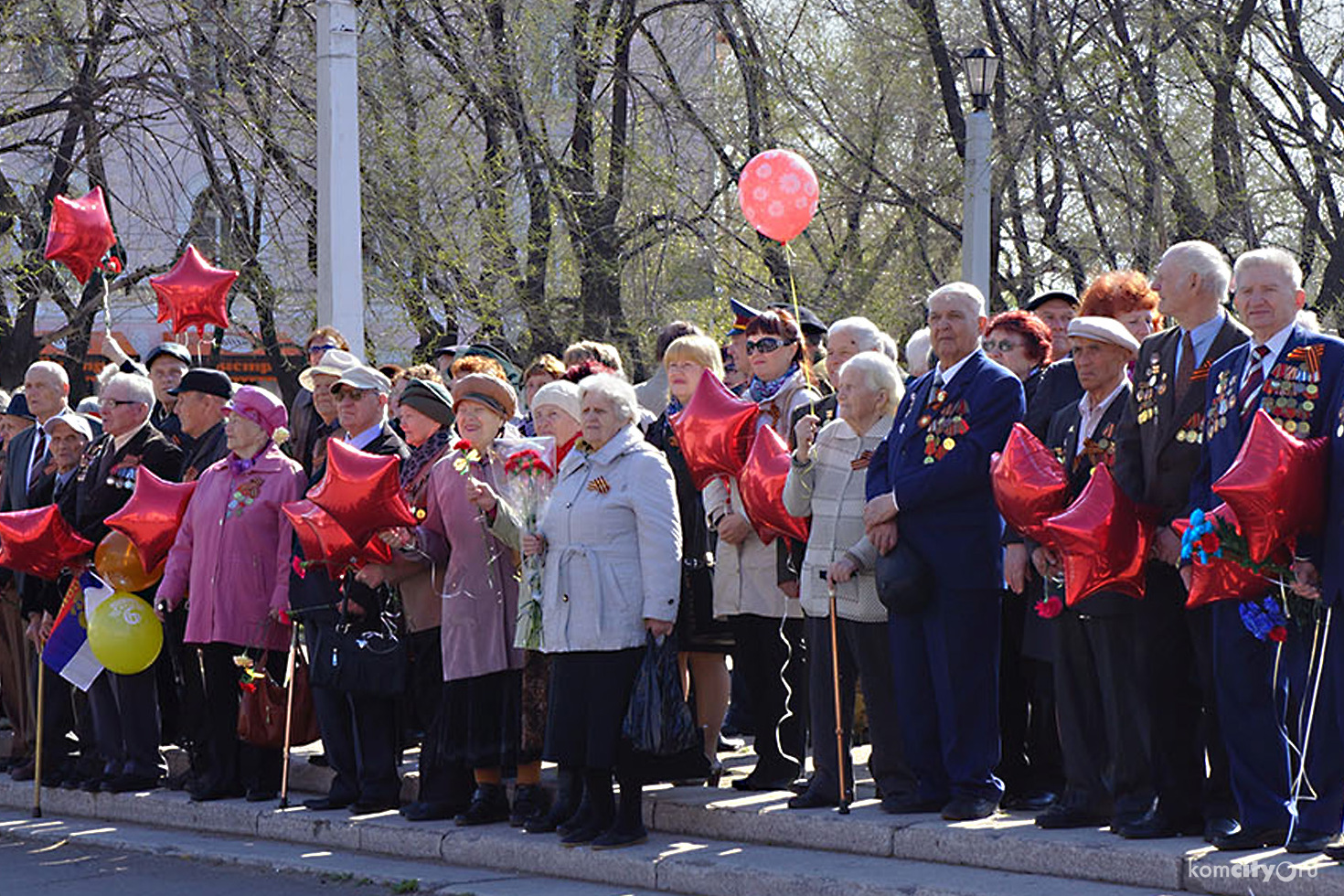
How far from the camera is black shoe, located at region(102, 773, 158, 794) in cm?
975

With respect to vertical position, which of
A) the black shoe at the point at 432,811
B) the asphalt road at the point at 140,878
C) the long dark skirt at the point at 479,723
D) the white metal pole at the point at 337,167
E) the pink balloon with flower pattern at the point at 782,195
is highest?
the white metal pole at the point at 337,167

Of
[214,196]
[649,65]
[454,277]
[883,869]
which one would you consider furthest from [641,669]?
[649,65]

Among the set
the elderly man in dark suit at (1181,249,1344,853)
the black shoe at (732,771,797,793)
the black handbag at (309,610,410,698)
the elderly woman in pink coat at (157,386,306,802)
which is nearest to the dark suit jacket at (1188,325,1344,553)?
the elderly man in dark suit at (1181,249,1344,853)

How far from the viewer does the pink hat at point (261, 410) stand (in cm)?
905

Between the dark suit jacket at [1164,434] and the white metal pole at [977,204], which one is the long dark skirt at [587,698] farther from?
the white metal pole at [977,204]

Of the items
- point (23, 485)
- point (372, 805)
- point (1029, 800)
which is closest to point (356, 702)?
point (372, 805)

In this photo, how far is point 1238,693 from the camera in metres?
6.38

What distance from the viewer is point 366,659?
27.7 ft

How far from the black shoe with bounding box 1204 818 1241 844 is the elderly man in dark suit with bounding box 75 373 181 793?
550 cm

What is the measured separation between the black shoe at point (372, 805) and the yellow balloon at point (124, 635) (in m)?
1.52

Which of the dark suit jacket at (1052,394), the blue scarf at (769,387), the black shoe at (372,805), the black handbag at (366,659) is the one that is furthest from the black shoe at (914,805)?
the black shoe at (372,805)

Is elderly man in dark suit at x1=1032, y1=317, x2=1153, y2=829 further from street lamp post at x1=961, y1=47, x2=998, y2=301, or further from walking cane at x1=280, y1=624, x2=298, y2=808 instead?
street lamp post at x1=961, y1=47, x2=998, y2=301

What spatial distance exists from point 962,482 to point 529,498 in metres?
1.87

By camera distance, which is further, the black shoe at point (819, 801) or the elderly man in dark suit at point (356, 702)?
the elderly man in dark suit at point (356, 702)
